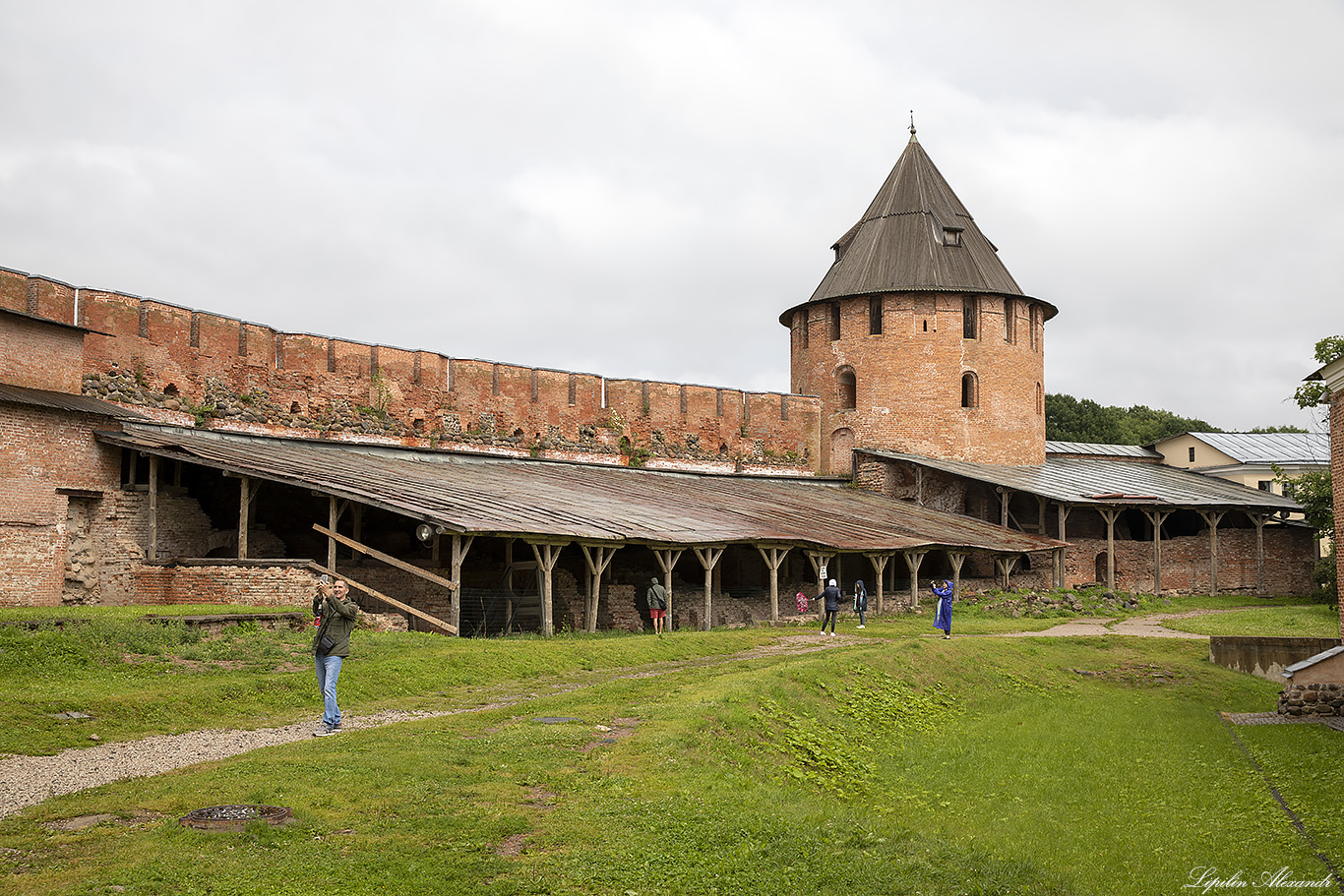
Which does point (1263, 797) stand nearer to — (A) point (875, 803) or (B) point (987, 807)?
(B) point (987, 807)

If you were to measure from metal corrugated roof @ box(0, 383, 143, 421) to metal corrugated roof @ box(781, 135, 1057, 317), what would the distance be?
71.0 ft

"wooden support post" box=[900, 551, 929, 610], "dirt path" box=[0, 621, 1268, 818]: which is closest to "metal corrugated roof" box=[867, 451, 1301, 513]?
"wooden support post" box=[900, 551, 929, 610]

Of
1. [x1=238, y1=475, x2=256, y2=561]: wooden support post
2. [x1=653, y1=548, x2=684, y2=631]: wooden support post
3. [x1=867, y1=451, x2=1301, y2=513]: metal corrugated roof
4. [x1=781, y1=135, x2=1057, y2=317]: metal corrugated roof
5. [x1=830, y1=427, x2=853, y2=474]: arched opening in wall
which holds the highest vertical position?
[x1=781, y1=135, x2=1057, y2=317]: metal corrugated roof

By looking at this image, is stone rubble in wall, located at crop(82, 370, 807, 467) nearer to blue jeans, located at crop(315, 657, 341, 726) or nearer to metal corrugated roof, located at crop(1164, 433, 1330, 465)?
blue jeans, located at crop(315, 657, 341, 726)

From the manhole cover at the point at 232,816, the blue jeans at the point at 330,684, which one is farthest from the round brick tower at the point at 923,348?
the manhole cover at the point at 232,816

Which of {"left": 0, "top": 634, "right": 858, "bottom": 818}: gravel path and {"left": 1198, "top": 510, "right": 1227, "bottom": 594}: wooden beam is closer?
{"left": 0, "top": 634, "right": 858, "bottom": 818}: gravel path

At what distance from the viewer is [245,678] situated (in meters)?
11.3

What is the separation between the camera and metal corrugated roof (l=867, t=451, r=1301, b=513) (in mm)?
30141

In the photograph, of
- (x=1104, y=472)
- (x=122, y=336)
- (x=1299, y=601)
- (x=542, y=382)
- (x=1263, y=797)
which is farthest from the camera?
(x=1104, y=472)

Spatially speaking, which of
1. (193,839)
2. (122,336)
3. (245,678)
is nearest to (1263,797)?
(193,839)

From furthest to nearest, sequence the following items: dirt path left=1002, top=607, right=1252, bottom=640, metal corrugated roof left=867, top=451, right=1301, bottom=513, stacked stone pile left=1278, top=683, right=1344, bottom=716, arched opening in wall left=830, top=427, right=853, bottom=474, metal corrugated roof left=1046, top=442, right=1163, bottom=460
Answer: metal corrugated roof left=1046, top=442, right=1163, bottom=460
arched opening in wall left=830, top=427, right=853, bottom=474
metal corrugated roof left=867, top=451, right=1301, bottom=513
dirt path left=1002, top=607, right=1252, bottom=640
stacked stone pile left=1278, top=683, right=1344, bottom=716

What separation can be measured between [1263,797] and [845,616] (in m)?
15.6

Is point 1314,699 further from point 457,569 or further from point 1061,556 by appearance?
point 1061,556

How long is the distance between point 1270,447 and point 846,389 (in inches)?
878
